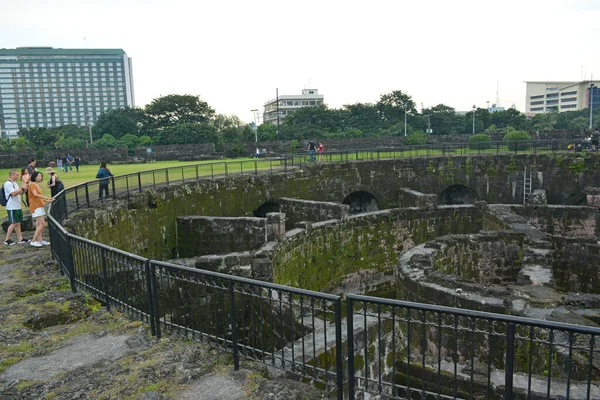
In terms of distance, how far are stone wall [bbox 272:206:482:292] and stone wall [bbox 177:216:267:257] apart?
4.29 feet

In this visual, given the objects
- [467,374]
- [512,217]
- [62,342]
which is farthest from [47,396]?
[512,217]

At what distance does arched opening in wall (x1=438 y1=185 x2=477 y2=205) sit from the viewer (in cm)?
2742

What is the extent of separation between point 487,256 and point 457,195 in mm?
14140

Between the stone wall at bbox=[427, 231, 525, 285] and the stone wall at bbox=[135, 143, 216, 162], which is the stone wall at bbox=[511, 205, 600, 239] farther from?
the stone wall at bbox=[135, 143, 216, 162]

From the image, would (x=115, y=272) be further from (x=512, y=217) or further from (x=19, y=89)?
(x=19, y=89)

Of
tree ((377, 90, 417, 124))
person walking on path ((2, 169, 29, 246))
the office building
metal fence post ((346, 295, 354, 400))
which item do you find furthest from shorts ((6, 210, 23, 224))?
the office building

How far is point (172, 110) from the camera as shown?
5594 centimetres

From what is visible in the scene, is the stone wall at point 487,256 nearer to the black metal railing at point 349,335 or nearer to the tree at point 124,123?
the black metal railing at point 349,335

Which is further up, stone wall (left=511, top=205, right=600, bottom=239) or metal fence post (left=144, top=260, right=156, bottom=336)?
metal fence post (left=144, top=260, right=156, bottom=336)

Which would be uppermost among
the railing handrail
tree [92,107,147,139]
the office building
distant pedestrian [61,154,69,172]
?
the office building

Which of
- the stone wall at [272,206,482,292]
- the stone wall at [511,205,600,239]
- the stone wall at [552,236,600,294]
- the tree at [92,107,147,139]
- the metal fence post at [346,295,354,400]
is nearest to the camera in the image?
the metal fence post at [346,295,354,400]

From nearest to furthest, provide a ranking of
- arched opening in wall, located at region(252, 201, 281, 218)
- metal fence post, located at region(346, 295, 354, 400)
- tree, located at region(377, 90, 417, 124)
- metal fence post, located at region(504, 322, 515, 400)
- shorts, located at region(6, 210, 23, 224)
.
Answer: metal fence post, located at region(504, 322, 515, 400), metal fence post, located at region(346, 295, 354, 400), shorts, located at region(6, 210, 23, 224), arched opening in wall, located at region(252, 201, 281, 218), tree, located at region(377, 90, 417, 124)

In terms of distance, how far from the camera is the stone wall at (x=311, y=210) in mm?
17062

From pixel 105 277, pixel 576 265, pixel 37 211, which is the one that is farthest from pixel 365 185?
pixel 105 277
